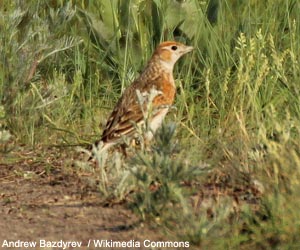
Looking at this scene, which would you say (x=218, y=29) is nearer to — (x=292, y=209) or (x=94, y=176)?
(x=94, y=176)

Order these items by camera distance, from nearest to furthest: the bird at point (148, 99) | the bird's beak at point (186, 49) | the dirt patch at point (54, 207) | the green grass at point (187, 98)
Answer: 1. the green grass at point (187, 98)
2. the dirt patch at point (54, 207)
3. the bird at point (148, 99)
4. the bird's beak at point (186, 49)

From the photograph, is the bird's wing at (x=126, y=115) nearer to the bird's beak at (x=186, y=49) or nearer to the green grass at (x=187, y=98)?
the green grass at (x=187, y=98)

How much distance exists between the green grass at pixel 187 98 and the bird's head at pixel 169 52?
0.26 m

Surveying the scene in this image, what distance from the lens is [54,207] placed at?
6281 millimetres

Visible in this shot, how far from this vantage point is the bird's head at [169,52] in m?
7.98

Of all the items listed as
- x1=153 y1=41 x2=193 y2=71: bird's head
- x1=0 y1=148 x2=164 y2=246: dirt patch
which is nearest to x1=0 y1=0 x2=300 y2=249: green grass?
x1=0 y1=148 x2=164 y2=246: dirt patch

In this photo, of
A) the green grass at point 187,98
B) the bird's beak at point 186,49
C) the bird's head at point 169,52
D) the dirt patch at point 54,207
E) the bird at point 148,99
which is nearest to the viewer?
the green grass at point 187,98

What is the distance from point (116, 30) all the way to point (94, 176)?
219cm

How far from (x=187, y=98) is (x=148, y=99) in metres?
1.39

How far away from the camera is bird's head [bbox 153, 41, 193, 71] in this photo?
7.98m

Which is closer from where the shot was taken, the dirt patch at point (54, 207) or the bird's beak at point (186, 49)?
the dirt patch at point (54, 207)

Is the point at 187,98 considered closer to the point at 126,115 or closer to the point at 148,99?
the point at 126,115

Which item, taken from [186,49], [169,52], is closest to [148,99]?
[169,52]

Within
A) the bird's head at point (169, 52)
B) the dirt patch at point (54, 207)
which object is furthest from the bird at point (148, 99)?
the dirt patch at point (54, 207)
